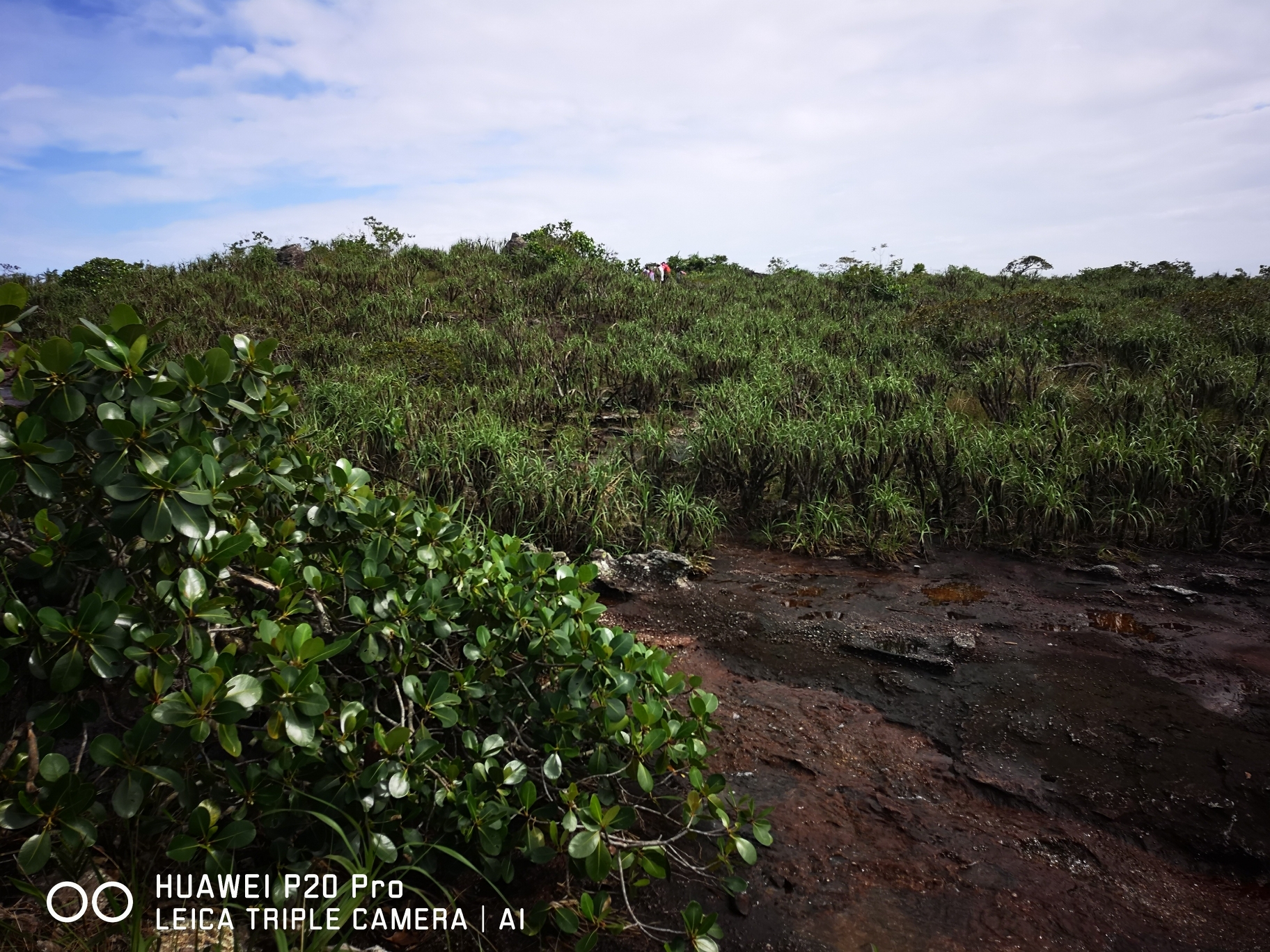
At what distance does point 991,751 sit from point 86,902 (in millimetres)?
3035

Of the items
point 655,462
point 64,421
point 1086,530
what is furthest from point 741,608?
point 64,421

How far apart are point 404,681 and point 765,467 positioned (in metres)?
4.09

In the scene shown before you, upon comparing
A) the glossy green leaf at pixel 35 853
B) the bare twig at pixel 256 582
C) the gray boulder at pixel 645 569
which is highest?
the bare twig at pixel 256 582

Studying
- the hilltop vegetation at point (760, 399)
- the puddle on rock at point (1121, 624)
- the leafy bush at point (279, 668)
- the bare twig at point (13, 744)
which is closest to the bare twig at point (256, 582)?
the leafy bush at point (279, 668)

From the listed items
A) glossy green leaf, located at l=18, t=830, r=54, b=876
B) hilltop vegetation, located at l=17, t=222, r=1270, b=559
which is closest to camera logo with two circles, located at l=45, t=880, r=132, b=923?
glossy green leaf, located at l=18, t=830, r=54, b=876

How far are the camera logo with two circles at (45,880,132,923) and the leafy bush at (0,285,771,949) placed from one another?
54 mm

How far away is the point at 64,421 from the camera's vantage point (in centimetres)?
167

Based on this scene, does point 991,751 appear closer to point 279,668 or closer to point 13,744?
point 279,668

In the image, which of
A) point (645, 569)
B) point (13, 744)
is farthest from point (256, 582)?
point (645, 569)

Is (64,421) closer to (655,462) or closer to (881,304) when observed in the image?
(655,462)

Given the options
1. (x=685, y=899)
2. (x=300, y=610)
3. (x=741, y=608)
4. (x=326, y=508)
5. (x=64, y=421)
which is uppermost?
(x=64, y=421)

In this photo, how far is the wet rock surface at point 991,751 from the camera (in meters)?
2.08

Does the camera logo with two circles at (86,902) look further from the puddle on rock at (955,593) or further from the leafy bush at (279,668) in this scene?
the puddle on rock at (955,593)

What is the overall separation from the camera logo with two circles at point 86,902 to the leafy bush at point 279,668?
0.05 m
